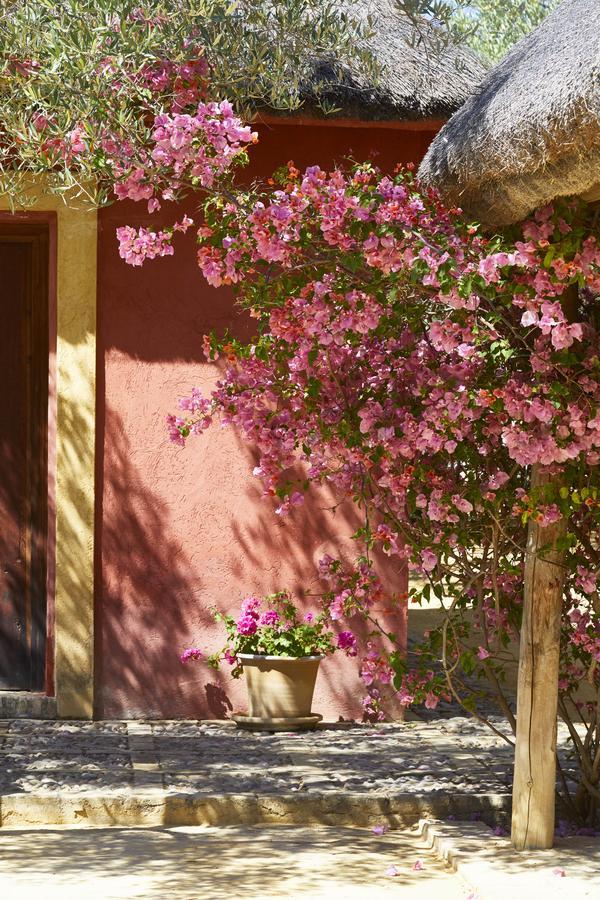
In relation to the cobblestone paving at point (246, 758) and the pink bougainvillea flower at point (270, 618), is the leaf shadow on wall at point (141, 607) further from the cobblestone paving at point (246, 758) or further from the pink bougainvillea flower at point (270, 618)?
the pink bougainvillea flower at point (270, 618)

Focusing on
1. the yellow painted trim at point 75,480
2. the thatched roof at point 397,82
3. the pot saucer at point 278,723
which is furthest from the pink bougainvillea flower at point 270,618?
the thatched roof at point 397,82

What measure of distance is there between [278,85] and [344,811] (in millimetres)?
3069

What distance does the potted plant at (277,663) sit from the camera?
7180mm

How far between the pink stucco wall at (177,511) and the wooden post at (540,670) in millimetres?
2493

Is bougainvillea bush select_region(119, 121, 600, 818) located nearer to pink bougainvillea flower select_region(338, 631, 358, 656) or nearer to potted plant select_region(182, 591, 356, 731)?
pink bougainvillea flower select_region(338, 631, 358, 656)

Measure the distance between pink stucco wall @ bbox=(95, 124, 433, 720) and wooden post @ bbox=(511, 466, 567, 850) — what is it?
2.49 metres

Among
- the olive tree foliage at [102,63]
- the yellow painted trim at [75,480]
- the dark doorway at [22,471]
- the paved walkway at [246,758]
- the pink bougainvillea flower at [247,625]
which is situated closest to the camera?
the olive tree foliage at [102,63]

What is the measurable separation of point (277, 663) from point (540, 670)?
2.45 metres

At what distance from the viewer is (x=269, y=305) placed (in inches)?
189

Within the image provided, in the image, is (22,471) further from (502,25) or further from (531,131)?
(502,25)

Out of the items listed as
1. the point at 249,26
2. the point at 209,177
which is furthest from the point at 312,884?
the point at 249,26

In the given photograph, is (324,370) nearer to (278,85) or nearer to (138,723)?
(278,85)

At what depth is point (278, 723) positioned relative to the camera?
23.5ft

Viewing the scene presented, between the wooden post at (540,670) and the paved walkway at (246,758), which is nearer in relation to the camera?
the wooden post at (540,670)
